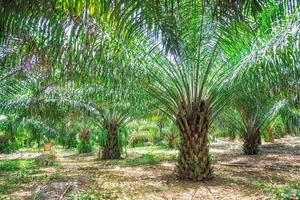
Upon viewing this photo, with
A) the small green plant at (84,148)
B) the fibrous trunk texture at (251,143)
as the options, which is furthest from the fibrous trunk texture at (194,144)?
the small green plant at (84,148)

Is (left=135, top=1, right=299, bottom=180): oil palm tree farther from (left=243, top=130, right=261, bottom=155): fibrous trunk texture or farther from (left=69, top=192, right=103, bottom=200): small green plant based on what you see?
(left=243, top=130, right=261, bottom=155): fibrous trunk texture

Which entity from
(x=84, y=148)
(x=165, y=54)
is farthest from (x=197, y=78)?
(x=84, y=148)

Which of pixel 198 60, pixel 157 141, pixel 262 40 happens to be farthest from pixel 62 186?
pixel 157 141

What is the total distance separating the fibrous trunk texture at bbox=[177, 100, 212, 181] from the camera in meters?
6.82

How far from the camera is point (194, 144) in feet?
22.7

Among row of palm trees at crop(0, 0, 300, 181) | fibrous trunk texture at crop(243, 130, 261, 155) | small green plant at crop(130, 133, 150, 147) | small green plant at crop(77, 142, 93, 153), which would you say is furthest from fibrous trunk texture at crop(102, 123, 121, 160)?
small green plant at crop(130, 133, 150, 147)

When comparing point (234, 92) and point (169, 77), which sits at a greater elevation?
point (169, 77)

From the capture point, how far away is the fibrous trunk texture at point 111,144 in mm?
12930

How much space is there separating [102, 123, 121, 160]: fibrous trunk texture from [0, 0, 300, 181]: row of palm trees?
4.49 m

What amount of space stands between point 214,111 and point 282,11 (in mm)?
2828

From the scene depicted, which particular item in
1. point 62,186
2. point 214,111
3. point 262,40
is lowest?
point 62,186

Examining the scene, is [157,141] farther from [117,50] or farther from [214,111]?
[117,50]

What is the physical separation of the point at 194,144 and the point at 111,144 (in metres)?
6.70

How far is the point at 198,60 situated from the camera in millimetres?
6227
